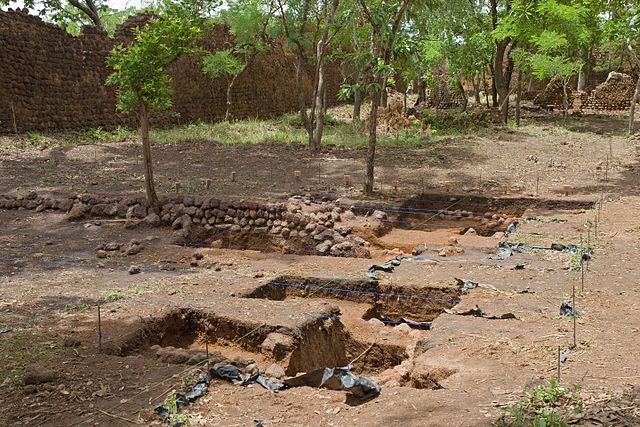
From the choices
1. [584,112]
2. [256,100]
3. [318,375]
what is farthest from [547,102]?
[318,375]

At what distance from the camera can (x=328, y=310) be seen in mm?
6008

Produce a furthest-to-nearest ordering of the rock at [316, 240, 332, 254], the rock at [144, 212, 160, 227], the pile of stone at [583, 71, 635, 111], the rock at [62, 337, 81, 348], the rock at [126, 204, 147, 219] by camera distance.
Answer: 1. the pile of stone at [583, 71, 635, 111]
2. the rock at [126, 204, 147, 219]
3. the rock at [144, 212, 160, 227]
4. the rock at [316, 240, 332, 254]
5. the rock at [62, 337, 81, 348]

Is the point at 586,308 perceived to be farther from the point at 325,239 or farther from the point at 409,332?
the point at 325,239

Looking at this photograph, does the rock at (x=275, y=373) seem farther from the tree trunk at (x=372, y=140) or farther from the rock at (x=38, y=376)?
the tree trunk at (x=372, y=140)

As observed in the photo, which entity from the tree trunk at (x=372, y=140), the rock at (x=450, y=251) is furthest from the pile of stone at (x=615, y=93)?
the rock at (x=450, y=251)

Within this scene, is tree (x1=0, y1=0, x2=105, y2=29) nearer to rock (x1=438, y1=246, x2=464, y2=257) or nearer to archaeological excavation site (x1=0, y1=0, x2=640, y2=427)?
archaeological excavation site (x1=0, y1=0, x2=640, y2=427)

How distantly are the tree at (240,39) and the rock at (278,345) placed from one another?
1347 cm

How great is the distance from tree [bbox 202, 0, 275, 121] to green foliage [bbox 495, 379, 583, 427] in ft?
49.6

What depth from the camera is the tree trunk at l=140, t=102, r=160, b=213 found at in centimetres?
923

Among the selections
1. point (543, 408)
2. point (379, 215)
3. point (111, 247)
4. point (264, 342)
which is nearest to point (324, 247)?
point (379, 215)

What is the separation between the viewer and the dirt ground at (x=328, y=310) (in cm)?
405

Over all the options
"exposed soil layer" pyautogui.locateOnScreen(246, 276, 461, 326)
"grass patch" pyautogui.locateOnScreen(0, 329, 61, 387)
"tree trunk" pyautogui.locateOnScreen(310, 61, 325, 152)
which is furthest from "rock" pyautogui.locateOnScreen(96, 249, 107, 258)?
"tree trunk" pyautogui.locateOnScreen(310, 61, 325, 152)

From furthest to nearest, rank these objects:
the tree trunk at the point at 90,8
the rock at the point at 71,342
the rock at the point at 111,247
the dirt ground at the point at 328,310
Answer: the tree trunk at the point at 90,8 → the rock at the point at 111,247 → the rock at the point at 71,342 → the dirt ground at the point at 328,310

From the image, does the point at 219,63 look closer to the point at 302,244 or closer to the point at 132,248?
the point at 302,244
